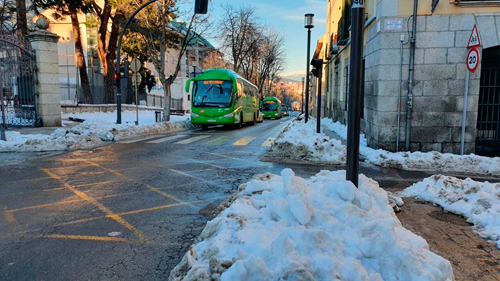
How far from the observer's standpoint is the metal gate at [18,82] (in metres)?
14.9

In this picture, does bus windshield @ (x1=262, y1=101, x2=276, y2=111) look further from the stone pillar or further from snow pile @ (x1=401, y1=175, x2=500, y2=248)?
snow pile @ (x1=401, y1=175, x2=500, y2=248)

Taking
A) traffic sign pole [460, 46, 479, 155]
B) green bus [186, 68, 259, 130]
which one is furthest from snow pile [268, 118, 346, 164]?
green bus [186, 68, 259, 130]

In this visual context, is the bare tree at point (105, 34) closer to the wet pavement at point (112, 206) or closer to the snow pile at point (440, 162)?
the wet pavement at point (112, 206)

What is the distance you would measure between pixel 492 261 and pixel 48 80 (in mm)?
17178

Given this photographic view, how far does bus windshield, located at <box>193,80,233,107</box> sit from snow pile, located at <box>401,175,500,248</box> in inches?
601

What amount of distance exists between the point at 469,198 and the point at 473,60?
480 centimetres

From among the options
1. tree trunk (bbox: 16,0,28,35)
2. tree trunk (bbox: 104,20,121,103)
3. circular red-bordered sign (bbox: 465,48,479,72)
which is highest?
tree trunk (bbox: 16,0,28,35)

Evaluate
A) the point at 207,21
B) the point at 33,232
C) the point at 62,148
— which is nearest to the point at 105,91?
the point at 207,21

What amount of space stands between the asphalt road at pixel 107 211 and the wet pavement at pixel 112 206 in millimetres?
11

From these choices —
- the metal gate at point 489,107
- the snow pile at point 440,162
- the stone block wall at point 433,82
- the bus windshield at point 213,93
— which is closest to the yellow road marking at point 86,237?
the snow pile at point 440,162

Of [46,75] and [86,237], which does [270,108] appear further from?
[86,237]

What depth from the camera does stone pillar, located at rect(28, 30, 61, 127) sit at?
15422 millimetres

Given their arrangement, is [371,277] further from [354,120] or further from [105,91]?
[105,91]

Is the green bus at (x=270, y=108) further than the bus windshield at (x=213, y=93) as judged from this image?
Yes
